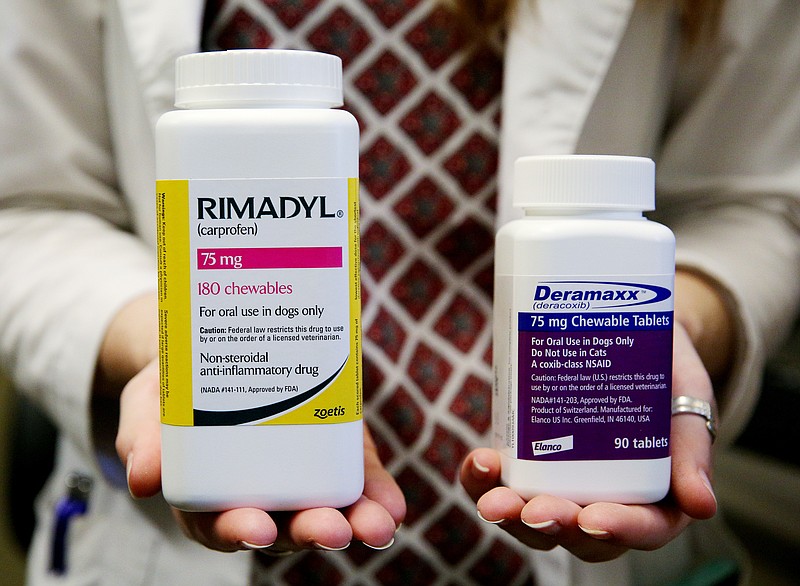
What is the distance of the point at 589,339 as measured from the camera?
389 millimetres

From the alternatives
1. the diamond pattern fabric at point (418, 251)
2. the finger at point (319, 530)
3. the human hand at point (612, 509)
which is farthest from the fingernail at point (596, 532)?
Result: the diamond pattern fabric at point (418, 251)

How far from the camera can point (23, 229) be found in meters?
0.60

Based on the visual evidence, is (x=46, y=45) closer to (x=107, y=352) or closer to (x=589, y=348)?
(x=107, y=352)

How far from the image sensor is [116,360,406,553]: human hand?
344 mm

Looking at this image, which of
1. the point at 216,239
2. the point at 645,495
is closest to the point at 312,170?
the point at 216,239

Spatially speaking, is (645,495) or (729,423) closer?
(645,495)

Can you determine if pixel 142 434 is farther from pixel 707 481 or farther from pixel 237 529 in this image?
pixel 707 481

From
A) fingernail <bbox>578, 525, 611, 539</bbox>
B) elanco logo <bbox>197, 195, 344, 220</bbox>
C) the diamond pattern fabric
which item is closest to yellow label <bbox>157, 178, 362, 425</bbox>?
elanco logo <bbox>197, 195, 344, 220</bbox>

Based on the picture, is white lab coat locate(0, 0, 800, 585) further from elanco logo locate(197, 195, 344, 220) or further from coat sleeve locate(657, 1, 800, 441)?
elanco logo locate(197, 195, 344, 220)

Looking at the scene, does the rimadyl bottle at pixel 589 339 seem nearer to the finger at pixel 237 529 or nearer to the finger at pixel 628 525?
the finger at pixel 628 525

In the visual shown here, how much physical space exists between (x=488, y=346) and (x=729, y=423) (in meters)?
0.17

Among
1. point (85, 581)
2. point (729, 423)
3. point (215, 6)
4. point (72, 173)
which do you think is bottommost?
point (85, 581)

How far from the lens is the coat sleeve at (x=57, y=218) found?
1.76 ft

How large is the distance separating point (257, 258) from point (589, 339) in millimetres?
156
